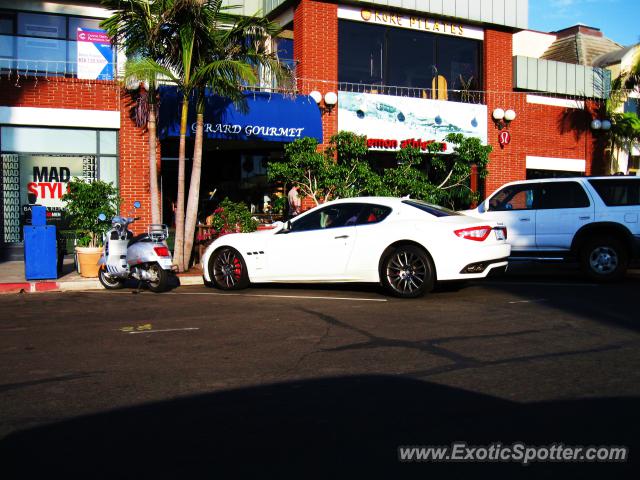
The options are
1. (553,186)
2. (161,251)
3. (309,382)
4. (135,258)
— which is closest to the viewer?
(309,382)

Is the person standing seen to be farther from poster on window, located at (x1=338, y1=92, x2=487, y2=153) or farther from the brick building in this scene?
poster on window, located at (x1=338, y1=92, x2=487, y2=153)

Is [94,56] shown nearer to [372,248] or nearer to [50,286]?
[50,286]

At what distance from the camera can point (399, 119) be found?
785 inches

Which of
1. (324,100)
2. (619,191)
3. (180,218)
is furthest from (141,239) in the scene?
(324,100)

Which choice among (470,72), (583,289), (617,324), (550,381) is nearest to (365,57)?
(470,72)

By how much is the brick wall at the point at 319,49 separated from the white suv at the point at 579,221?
763 centimetres

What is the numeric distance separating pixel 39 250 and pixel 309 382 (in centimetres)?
905

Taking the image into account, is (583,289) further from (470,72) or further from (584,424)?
(470,72)

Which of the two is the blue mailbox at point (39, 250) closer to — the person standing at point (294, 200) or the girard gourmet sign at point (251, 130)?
the girard gourmet sign at point (251, 130)

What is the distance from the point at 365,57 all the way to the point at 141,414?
17166 mm

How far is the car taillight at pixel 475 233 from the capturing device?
32.4 feet

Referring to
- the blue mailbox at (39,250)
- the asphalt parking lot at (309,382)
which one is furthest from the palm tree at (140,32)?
the asphalt parking lot at (309,382)

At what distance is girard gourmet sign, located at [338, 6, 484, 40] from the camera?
19.8 meters

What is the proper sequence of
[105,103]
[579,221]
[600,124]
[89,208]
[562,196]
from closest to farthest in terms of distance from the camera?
[579,221], [562,196], [89,208], [105,103], [600,124]
